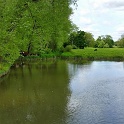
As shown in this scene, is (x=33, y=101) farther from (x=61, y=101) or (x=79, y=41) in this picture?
(x=79, y=41)

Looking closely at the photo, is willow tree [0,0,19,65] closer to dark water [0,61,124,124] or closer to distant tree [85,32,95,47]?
dark water [0,61,124,124]

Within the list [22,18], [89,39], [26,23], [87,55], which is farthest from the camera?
[89,39]

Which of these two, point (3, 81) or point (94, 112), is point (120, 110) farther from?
point (3, 81)

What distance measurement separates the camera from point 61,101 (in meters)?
22.2

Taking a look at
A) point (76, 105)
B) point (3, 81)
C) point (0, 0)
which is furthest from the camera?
point (0, 0)

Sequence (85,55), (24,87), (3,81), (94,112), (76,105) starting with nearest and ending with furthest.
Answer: (94,112) → (76,105) → (24,87) → (3,81) → (85,55)

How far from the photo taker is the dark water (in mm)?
17797

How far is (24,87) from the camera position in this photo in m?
28.7

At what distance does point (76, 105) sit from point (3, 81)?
45.8 ft

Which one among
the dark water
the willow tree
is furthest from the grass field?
the dark water

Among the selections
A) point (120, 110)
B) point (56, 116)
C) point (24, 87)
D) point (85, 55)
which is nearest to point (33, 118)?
point (56, 116)

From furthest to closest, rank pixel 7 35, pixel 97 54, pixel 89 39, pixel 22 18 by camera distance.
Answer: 1. pixel 89 39
2. pixel 97 54
3. pixel 22 18
4. pixel 7 35

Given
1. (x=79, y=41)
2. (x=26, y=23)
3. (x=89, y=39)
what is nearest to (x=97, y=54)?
(x=79, y=41)

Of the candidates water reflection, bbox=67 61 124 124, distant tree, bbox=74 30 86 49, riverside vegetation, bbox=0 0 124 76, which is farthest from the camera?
distant tree, bbox=74 30 86 49
